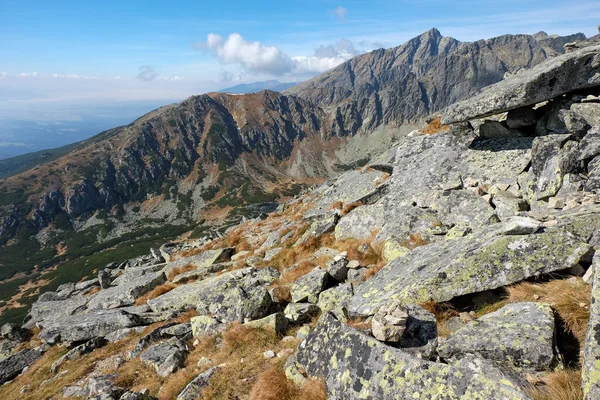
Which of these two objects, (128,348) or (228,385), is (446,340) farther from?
(128,348)

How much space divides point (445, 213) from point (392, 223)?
269 centimetres

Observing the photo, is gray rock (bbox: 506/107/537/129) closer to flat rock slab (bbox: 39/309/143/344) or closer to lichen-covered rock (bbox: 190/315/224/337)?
lichen-covered rock (bbox: 190/315/224/337)

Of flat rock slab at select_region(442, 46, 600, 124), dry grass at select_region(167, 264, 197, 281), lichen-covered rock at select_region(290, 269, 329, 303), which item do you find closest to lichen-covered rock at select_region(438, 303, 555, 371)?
lichen-covered rock at select_region(290, 269, 329, 303)

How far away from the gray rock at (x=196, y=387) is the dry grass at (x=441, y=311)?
7049 mm

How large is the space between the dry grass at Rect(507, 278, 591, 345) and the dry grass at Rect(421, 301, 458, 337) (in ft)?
4.81

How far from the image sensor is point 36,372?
18.7 metres

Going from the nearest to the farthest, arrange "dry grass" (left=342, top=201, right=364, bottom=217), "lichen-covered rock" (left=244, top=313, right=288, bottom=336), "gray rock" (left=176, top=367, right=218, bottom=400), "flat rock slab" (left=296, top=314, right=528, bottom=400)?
"flat rock slab" (left=296, top=314, right=528, bottom=400) < "gray rock" (left=176, top=367, right=218, bottom=400) < "lichen-covered rock" (left=244, top=313, right=288, bottom=336) < "dry grass" (left=342, top=201, right=364, bottom=217)

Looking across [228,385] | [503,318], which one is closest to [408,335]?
[503,318]

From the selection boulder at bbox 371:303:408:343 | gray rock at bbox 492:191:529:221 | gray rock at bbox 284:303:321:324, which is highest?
gray rock at bbox 492:191:529:221

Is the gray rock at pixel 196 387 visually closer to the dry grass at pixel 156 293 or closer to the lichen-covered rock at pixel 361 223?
the lichen-covered rock at pixel 361 223

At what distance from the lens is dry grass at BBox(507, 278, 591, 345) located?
21.9 feet

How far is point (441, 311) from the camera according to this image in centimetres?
897

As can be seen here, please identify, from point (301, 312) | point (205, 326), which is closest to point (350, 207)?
point (301, 312)

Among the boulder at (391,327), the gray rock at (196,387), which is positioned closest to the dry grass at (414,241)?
the boulder at (391,327)
